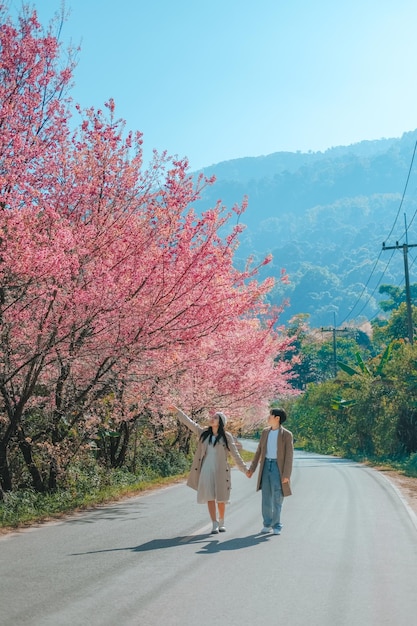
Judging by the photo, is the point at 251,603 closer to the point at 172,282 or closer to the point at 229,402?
the point at 172,282

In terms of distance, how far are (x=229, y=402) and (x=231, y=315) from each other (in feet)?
38.1

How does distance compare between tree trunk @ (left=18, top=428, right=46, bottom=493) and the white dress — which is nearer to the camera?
the white dress

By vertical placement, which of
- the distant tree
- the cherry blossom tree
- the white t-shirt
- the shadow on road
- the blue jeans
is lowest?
the shadow on road

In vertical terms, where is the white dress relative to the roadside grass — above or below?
above

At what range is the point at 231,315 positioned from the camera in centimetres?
1427

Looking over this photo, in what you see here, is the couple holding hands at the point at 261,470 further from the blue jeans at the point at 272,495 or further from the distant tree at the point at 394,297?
the distant tree at the point at 394,297

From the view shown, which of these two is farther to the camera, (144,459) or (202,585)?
(144,459)

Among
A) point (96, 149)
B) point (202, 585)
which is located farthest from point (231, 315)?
point (202, 585)

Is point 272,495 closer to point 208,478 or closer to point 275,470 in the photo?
point 275,470

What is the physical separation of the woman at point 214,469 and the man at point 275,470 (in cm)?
45

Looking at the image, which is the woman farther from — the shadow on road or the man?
the shadow on road

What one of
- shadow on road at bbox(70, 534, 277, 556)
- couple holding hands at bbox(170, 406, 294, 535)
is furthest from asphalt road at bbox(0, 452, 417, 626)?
couple holding hands at bbox(170, 406, 294, 535)

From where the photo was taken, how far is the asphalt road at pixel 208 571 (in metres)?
6.03

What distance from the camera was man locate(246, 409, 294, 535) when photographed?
10.8 meters
